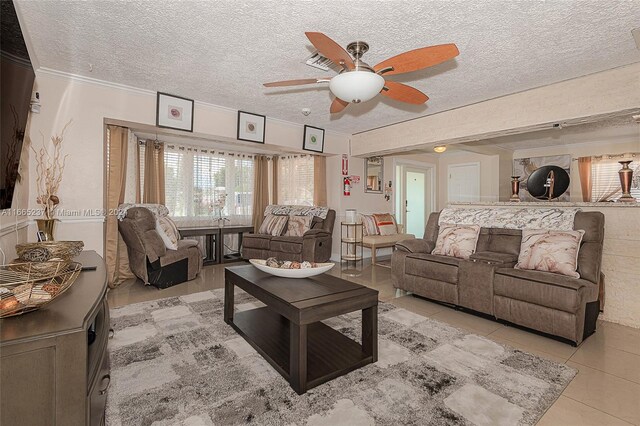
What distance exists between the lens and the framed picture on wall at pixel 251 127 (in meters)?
4.23

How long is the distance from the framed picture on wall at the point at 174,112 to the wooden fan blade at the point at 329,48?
8.35 ft

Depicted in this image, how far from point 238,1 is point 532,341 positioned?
3.37 m

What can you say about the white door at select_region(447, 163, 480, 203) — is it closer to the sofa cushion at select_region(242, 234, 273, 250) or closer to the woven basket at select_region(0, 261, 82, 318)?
the sofa cushion at select_region(242, 234, 273, 250)

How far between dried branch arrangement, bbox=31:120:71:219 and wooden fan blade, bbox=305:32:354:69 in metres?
2.88

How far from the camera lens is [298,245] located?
15.9 ft

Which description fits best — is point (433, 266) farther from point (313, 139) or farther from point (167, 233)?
point (167, 233)

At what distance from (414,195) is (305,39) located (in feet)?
18.8

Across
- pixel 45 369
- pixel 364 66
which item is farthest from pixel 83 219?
pixel 364 66

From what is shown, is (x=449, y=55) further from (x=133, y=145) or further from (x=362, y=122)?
(x=133, y=145)

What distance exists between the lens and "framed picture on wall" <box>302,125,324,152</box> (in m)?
4.96

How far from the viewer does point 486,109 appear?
3646 mm

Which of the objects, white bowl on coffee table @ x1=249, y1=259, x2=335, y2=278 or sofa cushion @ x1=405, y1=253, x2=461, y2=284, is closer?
white bowl on coffee table @ x1=249, y1=259, x2=335, y2=278

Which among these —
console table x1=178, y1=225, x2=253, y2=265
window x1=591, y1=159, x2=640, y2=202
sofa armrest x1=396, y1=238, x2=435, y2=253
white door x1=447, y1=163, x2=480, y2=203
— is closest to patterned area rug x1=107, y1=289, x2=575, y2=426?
sofa armrest x1=396, y1=238, x2=435, y2=253

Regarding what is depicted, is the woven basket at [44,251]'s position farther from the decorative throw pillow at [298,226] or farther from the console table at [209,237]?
the decorative throw pillow at [298,226]
